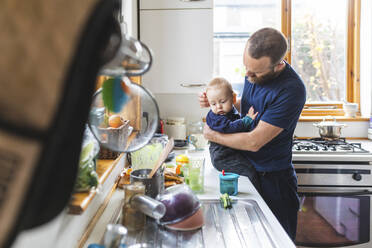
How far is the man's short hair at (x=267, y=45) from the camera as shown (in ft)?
5.56

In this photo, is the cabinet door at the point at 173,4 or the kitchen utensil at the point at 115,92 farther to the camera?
the cabinet door at the point at 173,4

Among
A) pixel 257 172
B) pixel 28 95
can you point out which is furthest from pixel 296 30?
pixel 28 95

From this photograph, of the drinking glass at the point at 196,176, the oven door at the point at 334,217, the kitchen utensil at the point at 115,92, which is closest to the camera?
the kitchen utensil at the point at 115,92

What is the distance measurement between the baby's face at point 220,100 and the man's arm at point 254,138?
6.5 inches

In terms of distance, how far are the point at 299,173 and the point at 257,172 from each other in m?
0.61

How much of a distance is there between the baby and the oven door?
0.69 meters

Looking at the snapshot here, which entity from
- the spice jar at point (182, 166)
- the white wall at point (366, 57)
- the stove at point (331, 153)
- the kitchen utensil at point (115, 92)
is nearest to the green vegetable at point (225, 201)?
the spice jar at point (182, 166)

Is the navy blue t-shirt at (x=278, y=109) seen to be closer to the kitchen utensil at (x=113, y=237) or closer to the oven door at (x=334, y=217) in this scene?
the oven door at (x=334, y=217)

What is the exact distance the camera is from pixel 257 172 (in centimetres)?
195

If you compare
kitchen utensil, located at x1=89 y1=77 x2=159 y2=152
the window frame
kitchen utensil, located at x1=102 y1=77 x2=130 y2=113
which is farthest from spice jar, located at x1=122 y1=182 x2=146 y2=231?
the window frame

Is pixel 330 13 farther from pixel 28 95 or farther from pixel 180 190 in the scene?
pixel 28 95

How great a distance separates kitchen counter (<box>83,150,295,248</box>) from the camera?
1.15 metres

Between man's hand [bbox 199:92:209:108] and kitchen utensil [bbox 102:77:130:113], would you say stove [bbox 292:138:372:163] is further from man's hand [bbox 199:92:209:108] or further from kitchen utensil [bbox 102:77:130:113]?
kitchen utensil [bbox 102:77:130:113]

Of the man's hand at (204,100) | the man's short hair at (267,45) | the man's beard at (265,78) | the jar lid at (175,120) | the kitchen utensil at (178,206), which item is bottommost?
the kitchen utensil at (178,206)
